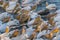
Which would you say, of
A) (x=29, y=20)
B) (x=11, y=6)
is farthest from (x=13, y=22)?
(x=11, y=6)

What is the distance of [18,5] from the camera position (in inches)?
90.4

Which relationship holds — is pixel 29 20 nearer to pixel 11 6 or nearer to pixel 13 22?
pixel 13 22

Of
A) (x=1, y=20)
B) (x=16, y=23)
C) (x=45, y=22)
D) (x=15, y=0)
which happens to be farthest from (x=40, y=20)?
(x=15, y=0)

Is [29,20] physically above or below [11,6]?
below

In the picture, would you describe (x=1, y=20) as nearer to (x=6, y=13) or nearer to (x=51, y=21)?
(x=6, y=13)

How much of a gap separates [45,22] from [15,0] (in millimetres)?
630

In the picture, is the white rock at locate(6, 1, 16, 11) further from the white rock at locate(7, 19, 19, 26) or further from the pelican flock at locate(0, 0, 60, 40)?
the white rock at locate(7, 19, 19, 26)

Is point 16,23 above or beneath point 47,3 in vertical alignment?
beneath

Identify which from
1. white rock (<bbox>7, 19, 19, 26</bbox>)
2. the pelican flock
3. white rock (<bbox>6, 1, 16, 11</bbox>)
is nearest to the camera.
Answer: the pelican flock

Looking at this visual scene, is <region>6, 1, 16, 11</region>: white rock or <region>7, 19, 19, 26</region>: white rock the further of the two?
<region>6, 1, 16, 11</region>: white rock

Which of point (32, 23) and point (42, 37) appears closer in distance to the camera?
point (42, 37)

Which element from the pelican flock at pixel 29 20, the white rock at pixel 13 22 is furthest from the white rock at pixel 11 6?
the white rock at pixel 13 22

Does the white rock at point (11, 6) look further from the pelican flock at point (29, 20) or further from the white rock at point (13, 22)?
the white rock at point (13, 22)

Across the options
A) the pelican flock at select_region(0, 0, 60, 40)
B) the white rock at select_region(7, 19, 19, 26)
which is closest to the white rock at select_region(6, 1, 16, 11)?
the pelican flock at select_region(0, 0, 60, 40)
